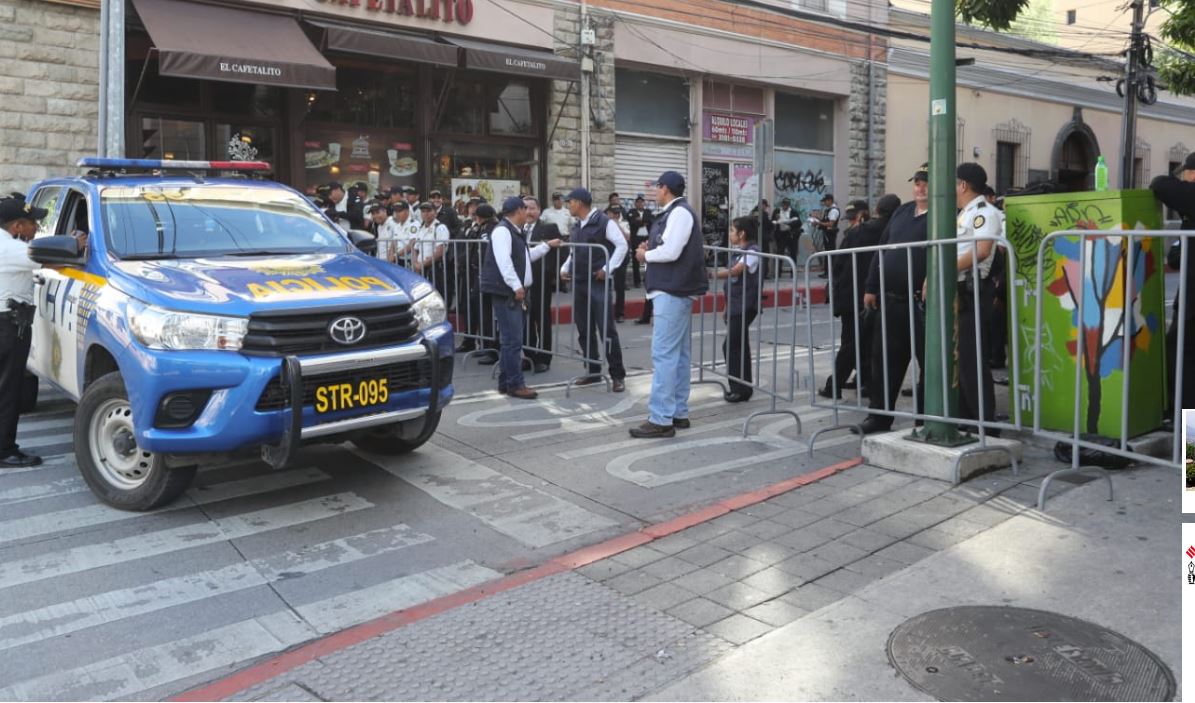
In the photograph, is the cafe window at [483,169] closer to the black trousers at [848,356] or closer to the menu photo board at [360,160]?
the menu photo board at [360,160]

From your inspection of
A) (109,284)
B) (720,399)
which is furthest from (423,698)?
(720,399)

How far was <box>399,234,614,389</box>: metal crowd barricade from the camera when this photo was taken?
9.13 m

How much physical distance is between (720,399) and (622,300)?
6.35m

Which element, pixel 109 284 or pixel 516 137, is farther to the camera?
pixel 516 137

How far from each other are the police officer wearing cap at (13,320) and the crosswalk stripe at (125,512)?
3.87ft

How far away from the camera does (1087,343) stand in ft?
18.7

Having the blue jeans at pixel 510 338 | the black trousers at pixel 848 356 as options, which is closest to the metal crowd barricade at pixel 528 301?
the blue jeans at pixel 510 338

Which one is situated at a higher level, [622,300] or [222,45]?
[222,45]

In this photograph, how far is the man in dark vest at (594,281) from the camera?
29.6 ft

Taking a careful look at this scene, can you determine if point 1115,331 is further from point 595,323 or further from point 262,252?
point 262,252

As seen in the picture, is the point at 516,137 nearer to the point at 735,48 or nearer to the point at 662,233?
the point at 735,48

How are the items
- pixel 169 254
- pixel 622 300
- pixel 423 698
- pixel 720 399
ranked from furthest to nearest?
pixel 622 300 < pixel 720 399 < pixel 169 254 < pixel 423 698

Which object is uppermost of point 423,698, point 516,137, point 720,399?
point 516,137

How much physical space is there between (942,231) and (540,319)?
16.0 feet
